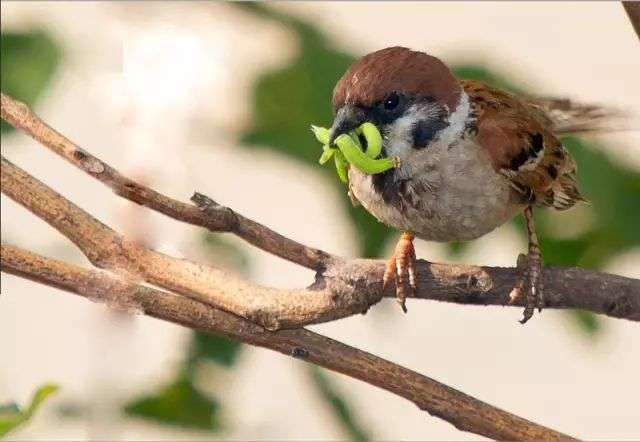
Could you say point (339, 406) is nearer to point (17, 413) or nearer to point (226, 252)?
point (226, 252)

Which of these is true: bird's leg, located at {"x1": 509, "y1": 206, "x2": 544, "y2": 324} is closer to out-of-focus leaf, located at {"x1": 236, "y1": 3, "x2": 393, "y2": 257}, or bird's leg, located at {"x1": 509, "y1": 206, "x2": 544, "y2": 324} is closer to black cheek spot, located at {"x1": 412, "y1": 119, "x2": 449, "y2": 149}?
black cheek spot, located at {"x1": 412, "y1": 119, "x2": 449, "y2": 149}

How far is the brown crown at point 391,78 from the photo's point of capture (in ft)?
3.89

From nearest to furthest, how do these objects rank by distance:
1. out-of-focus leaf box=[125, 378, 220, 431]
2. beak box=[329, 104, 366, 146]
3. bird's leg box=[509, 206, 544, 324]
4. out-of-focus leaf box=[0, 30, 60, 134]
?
1. beak box=[329, 104, 366, 146]
2. bird's leg box=[509, 206, 544, 324]
3. out-of-focus leaf box=[125, 378, 220, 431]
4. out-of-focus leaf box=[0, 30, 60, 134]

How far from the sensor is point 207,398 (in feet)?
4.82

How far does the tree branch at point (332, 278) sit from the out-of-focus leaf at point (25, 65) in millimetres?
608

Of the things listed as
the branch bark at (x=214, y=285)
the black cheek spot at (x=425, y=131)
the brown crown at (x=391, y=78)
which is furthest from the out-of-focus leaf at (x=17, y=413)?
the black cheek spot at (x=425, y=131)

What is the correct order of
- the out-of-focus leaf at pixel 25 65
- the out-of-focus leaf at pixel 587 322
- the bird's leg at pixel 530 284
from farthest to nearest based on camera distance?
the out-of-focus leaf at pixel 587 322, the out-of-focus leaf at pixel 25 65, the bird's leg at pixel 530 284

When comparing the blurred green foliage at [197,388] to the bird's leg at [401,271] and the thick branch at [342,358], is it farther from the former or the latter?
the thick branch at [342,358]

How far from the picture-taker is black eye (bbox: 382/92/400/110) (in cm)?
124

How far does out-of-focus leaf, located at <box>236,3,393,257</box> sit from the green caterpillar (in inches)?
14.5

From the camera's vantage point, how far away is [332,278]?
1.00 meters

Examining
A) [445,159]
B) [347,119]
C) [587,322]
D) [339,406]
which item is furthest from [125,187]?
[587,322]

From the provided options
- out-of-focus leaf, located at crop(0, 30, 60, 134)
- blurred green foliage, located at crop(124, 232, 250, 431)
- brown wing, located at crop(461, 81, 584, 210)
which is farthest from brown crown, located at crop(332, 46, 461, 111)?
out-of-focus leaf, located at crop(0, 30, 60, 134)

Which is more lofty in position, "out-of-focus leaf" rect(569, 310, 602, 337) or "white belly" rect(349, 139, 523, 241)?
"out-of-focus leaf" rect(569, 310, 602, 337)
